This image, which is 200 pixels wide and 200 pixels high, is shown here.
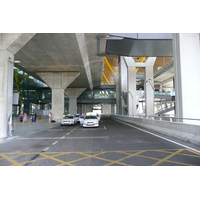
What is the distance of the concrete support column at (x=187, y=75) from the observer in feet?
45.5

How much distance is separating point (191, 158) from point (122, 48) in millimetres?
24202

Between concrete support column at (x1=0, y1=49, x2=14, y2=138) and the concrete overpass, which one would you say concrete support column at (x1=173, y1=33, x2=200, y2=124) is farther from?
concrete support column at (x1=0, y1=49, x2=14, y2=138)

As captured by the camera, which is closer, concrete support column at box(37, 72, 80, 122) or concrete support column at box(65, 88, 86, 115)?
concrete support column at box(37, 72, 80, 122)

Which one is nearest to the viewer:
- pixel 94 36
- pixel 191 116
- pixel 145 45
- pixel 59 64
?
pixel 191 116

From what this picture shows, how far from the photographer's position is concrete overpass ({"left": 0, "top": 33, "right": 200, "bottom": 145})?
1241cm

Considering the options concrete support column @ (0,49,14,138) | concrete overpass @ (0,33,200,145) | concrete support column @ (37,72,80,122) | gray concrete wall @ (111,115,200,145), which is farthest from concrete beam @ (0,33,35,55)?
concrete support column @ (37,72,80,122)

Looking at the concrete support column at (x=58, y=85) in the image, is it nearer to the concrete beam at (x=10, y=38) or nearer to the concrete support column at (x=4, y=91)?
the concrete support column at (x=4, y=91)

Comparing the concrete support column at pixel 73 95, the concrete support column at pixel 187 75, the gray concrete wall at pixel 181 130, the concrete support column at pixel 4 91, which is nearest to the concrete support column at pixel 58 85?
the gray concrete wall at pixel 181 130

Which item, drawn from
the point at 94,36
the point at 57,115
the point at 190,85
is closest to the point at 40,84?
the point at 57,115

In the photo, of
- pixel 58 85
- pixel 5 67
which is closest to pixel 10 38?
pixel 5 67
